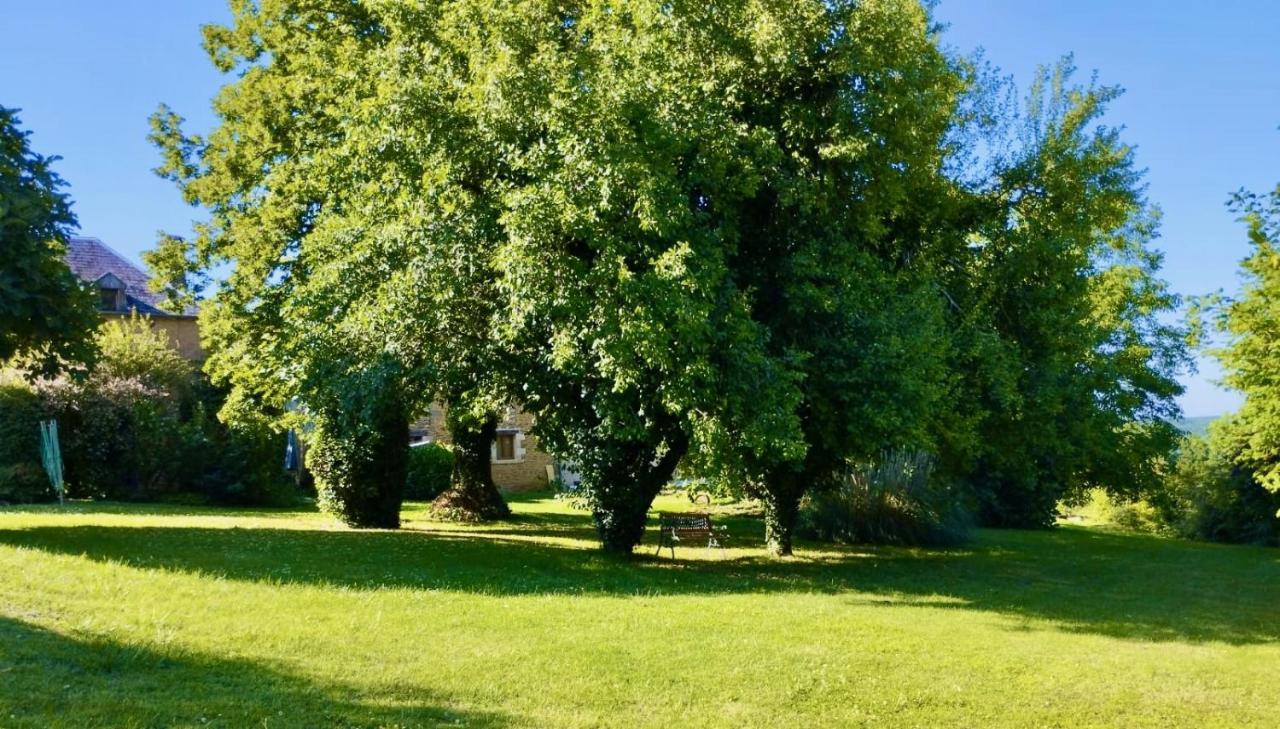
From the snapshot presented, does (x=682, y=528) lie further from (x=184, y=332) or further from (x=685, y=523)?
(x=184, y=332)

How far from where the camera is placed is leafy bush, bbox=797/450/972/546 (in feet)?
76.1

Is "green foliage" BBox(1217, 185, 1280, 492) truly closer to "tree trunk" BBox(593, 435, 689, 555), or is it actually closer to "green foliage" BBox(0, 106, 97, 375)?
"tree trunk" BBox(593, 435, 689, 555)

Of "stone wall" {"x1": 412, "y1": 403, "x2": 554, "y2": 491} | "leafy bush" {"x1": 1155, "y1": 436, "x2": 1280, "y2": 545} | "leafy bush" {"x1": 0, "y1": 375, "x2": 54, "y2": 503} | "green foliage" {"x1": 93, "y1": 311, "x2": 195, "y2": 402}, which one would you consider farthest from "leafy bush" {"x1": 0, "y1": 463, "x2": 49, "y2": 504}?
"leafy bush" {"x1": 1155, "y1": 436, "x2": 1280, "y2": 545}

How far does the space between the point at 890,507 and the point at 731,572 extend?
24.9 ft

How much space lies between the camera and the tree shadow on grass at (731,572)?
13.3 m

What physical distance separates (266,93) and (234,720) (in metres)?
18.2

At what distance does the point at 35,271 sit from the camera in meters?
14.2

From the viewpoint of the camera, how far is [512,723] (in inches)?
280

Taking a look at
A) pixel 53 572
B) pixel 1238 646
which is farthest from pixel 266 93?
pixel 1238 646

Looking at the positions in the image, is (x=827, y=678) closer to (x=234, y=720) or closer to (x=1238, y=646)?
(x=234, y=720)

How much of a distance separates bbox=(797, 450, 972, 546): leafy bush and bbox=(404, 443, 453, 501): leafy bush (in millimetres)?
15390

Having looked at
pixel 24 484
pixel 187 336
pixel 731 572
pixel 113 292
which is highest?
pixel 113 292

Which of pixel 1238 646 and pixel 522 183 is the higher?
pixel 522 183

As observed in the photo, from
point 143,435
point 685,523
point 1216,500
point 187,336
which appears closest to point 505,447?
point 187,336
